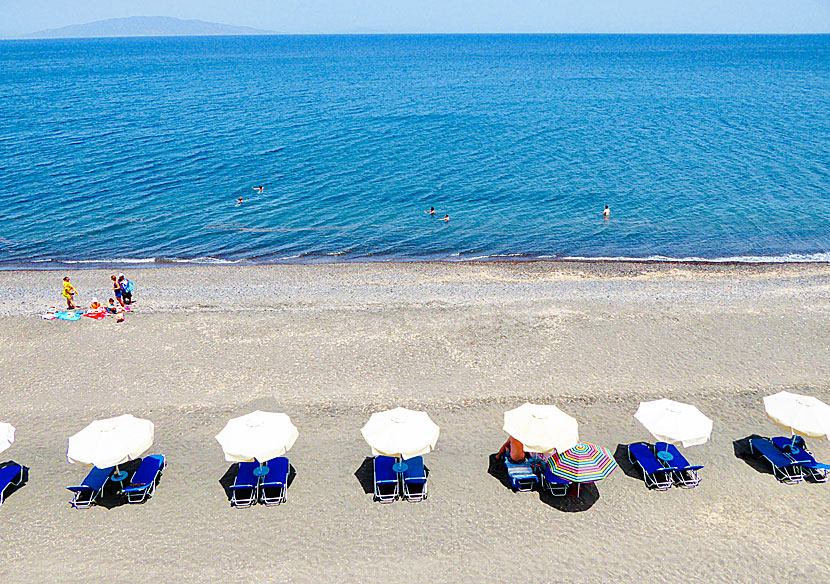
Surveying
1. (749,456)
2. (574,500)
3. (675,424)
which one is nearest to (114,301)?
(574,500)

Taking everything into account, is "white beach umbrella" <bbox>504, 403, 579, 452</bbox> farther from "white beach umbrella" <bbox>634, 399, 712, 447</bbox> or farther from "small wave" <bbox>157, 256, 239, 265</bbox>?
"small wave" <bbox>157, 256, 239, 265</bbox>

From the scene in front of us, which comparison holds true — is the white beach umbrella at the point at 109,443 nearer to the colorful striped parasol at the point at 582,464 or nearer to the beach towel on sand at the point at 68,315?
the colorful striped parasol at the point at 582,464

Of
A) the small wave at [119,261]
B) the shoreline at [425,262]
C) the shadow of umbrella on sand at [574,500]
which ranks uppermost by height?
the shadow of umbrella on sand at [574,500]

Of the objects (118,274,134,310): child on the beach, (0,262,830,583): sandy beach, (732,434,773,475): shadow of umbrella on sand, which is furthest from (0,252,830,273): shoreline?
(732,434,773,475): shadow of umbrella on sand

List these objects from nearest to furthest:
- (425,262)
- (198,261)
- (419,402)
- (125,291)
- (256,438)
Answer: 1. (256,438)
2. (419,402)
3. (125,291)
4. (425,262)
5. (198,261)

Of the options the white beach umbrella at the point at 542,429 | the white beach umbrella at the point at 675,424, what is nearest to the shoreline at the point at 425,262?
→ the white beach umbrella at the point at 675,424

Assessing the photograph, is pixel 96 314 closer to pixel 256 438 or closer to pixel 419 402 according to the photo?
pixel 256 438

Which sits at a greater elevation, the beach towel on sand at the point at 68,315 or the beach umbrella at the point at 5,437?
the beach umbrella at the point at 5,437
